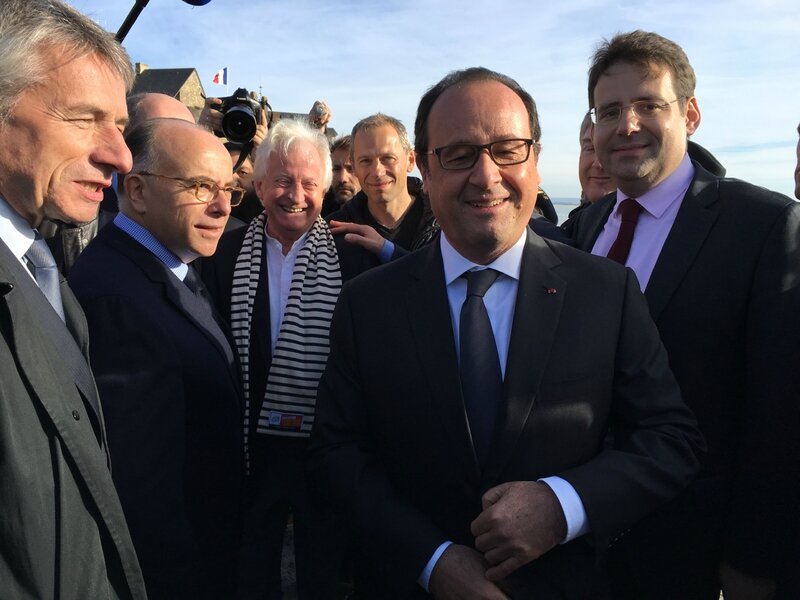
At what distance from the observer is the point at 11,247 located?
1.53 metres

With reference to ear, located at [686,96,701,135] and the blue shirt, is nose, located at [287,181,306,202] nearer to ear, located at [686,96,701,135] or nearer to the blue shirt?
the blue shirt

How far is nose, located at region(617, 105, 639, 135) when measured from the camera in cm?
252

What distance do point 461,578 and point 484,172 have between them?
1.17m

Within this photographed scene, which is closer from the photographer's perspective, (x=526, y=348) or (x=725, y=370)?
(x=526, y=348)

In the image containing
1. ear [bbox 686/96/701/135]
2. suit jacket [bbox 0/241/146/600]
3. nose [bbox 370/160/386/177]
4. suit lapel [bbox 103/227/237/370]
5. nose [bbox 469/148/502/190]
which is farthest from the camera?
nose [bbox 370/160/386/177]

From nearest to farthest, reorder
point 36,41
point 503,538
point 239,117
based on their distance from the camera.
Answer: point 36,41, point 503,538, point 239,117

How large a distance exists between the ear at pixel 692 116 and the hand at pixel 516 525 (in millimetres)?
1864

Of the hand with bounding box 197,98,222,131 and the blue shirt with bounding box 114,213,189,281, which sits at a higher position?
the hand with bounding box 197,98,222,131

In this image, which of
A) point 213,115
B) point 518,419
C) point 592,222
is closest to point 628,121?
point 592,222

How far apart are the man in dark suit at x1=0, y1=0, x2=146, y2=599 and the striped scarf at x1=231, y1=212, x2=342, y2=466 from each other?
104 centimetres

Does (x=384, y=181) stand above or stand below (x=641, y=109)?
below

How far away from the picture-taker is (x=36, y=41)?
57.9 inches

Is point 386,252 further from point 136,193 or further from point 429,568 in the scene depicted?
point 429,568

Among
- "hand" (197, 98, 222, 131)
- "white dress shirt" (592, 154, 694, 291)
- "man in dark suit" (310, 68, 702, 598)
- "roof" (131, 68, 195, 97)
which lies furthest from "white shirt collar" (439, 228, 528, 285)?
"roof" (131, 68, 195, 97)
